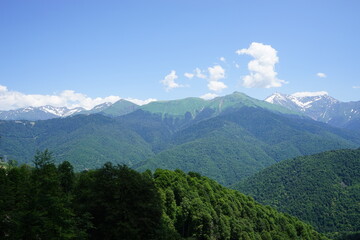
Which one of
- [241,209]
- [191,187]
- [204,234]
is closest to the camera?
[204,234]

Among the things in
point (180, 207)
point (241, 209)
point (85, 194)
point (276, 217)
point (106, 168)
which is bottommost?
point (276, 217)

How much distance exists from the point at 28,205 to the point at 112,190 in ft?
42.0

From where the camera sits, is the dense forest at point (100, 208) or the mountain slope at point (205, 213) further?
the mountain slope at point (205, 213)

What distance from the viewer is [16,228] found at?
2938 cm

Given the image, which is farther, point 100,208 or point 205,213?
point 205,213

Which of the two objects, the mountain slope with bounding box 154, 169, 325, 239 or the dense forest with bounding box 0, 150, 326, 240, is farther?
the mountain slope with bounding box 154, 169, 325, 239

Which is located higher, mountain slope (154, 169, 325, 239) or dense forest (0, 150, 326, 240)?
dense forest (0, 150, 326, 240)

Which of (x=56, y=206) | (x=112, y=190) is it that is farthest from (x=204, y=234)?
(x=56, y=206)

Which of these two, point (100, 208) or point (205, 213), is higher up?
point (100, 208)

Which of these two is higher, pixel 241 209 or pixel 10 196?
pixel 10 196

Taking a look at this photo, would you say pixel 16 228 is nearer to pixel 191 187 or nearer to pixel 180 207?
pixel 180 207

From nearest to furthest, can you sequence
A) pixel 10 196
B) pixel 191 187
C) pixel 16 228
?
1. pixel 16 228
2. pixel 10 196
3. pixel 191 187

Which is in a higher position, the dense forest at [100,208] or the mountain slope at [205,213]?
the dense forest at [100,208]

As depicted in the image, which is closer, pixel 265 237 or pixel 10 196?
pixel 10 196
